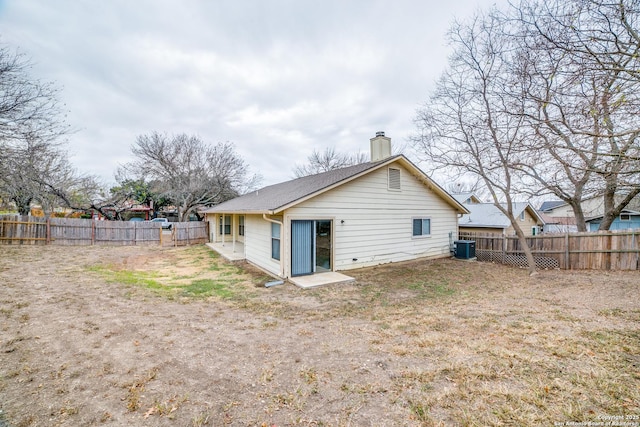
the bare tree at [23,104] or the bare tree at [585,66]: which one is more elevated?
the bare tree at [23,104]

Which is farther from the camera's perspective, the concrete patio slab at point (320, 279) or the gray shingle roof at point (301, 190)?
the gray shingle roof at point (301, 190)

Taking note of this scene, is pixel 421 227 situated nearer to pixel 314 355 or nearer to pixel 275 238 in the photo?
pixel 275 238

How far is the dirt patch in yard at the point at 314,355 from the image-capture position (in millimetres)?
2502

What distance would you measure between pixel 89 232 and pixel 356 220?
51.5 ft

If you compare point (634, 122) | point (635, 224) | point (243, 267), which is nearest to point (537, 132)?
point (634, 122)

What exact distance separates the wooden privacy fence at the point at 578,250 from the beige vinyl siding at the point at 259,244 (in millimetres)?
9745

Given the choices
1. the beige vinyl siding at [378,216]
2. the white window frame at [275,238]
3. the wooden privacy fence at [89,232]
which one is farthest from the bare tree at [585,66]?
the wooden privacy fence at [89,232]

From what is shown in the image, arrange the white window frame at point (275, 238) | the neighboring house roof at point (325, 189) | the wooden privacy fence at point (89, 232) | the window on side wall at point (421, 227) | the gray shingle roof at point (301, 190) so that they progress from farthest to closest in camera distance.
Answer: the wooden privacy fence at point (89, 232) → the window on side wall at point (421, 227) → the white window frame at point (275, 238) → the gray shingle roof at point (301, 190) → the neighboring house roof at point (325, 189)

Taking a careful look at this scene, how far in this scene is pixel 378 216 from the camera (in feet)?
34.1

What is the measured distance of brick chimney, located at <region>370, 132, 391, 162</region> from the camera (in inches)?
436

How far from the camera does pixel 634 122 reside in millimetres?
4234

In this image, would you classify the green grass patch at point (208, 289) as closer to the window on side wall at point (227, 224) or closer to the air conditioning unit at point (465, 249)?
the window on side wall at point (227, 224)

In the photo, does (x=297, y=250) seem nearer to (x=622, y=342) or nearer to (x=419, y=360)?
(x=419, y=360)

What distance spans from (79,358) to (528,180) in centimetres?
1207
